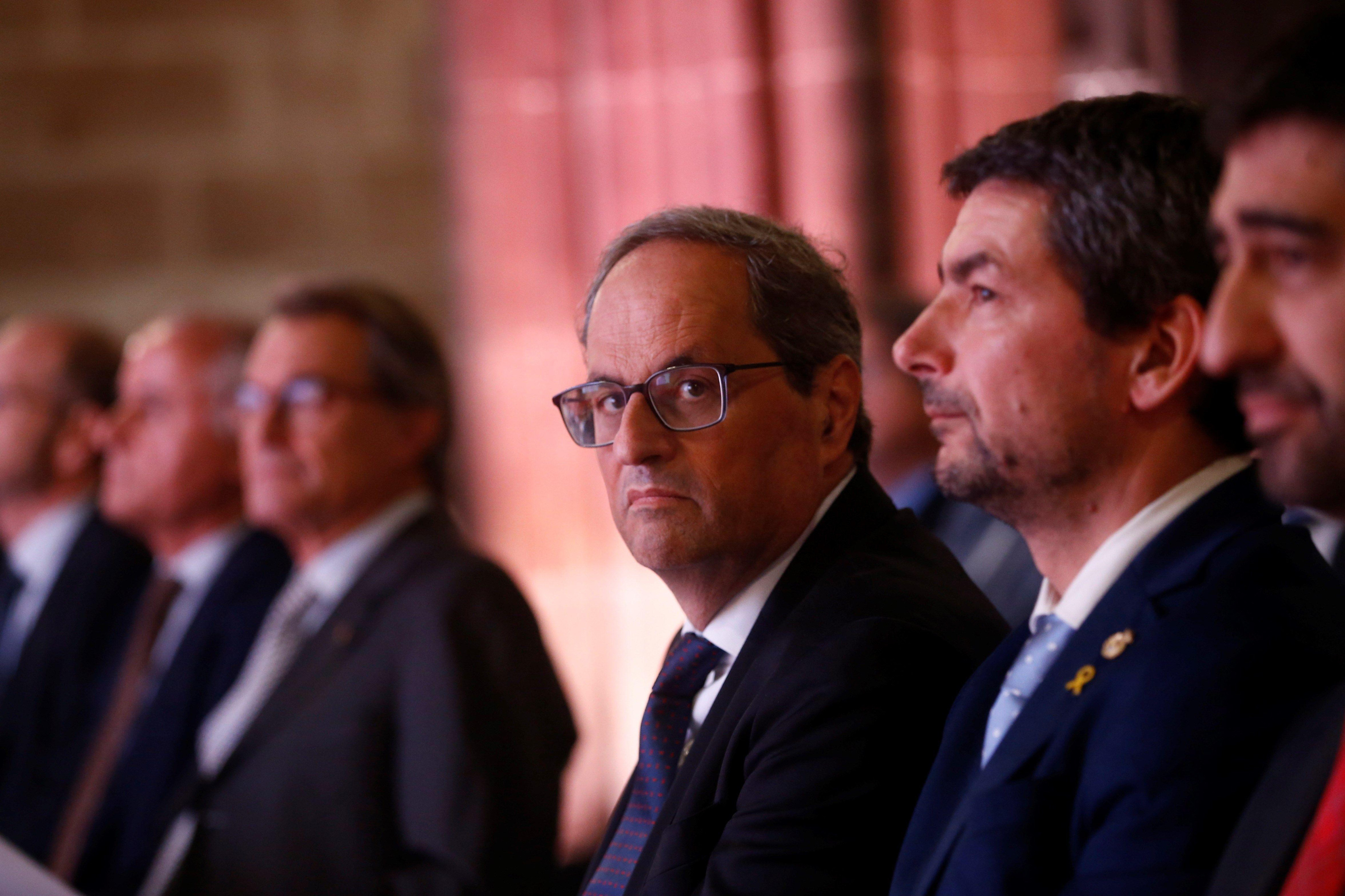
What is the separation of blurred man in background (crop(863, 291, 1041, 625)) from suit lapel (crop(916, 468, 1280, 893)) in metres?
1.17

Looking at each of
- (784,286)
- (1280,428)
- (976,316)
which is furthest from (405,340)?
(1280,428)

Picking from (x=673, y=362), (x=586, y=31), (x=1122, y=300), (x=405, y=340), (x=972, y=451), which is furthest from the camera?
(x=586, y=31)

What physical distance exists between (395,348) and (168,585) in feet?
4.22

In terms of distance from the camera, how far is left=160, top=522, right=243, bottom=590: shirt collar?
412 centimetres

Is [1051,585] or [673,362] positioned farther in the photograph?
[673,362]

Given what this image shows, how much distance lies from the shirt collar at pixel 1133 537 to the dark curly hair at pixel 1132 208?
55mm

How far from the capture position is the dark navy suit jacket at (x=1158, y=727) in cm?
133

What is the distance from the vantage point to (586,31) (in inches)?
163

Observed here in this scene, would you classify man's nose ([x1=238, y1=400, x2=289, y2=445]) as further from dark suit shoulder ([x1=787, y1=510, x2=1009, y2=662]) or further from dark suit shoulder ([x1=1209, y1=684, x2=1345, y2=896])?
dark suit shoulder ([x1=1209, y1=684, x2=1345, y2=896])

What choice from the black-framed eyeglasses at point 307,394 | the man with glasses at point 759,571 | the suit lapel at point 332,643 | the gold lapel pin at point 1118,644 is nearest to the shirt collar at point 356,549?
the suit lapel at point 332,643

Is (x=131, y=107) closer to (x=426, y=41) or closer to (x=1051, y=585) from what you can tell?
(x=426, y=41)

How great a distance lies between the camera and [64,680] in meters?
4.11

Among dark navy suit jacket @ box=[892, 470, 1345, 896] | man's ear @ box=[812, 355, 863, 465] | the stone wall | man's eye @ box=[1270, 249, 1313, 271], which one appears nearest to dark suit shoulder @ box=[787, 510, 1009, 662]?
man's ear @ box=[812, 355, 863, 465]

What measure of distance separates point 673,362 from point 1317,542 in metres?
1.27
